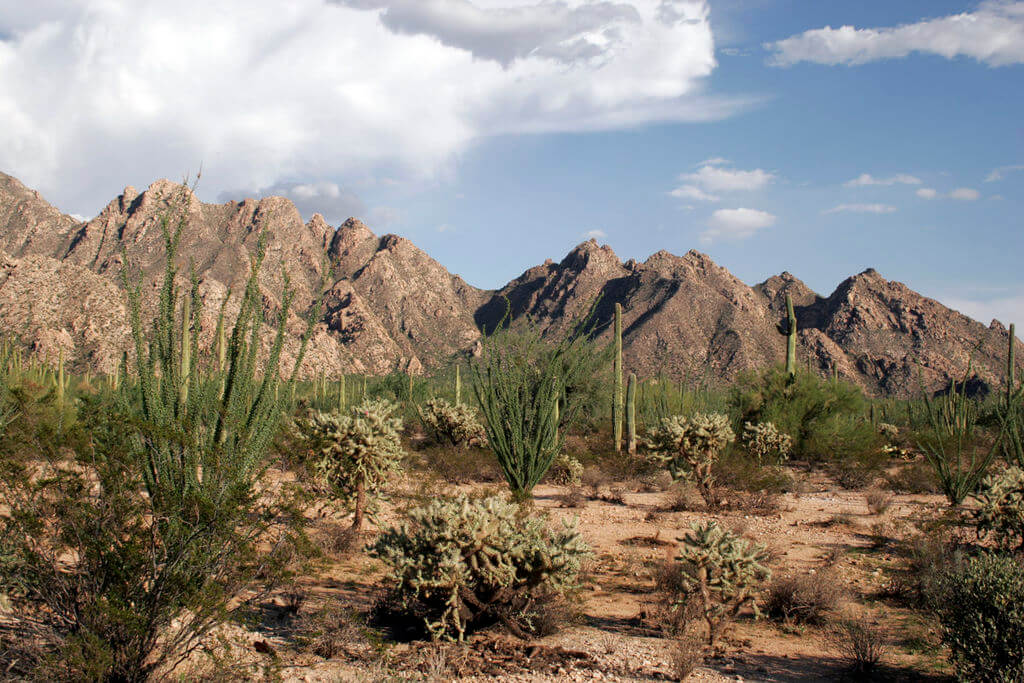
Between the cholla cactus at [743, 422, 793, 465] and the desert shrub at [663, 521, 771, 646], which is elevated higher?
the cholla cactus at [743, 422, 793, 465]

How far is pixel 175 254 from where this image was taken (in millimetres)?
4535

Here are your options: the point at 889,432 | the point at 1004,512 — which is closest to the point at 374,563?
the point at 1004,512

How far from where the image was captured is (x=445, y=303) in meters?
95.4

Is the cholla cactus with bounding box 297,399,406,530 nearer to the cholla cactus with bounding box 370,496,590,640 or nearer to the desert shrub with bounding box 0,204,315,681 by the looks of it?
the cholla cactus with bounding box 370,496,590,640

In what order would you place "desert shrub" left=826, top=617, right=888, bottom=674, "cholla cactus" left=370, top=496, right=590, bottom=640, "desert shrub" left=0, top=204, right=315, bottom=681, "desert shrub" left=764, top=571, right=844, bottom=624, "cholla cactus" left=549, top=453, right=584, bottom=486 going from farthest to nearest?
1. "cholla cactus" left=549, top=453, right=584, bottom=486
2. "desert shrub" left=764, top=571, right=844, bottom=624
3. "cholla cactus" left=370, top=496, right=590, bottom=640
4. "desert shrub" left=826, top=617, right=888, bottom=674
5. "desert shrub" left=0, top=204, right=315, bottom=681

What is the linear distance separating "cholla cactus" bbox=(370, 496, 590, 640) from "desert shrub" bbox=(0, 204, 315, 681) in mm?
1151

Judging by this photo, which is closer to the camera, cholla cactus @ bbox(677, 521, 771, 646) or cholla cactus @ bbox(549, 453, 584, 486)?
cholla cactus @ bbox(677, 521, 771, 646)

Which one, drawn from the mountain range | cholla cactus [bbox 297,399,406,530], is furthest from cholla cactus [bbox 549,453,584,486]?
the mountain range

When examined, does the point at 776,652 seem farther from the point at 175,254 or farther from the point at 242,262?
the point at 242,262

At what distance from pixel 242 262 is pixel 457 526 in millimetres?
74647

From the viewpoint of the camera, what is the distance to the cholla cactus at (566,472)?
13297mm

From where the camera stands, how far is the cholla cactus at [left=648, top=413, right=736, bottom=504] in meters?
11.2

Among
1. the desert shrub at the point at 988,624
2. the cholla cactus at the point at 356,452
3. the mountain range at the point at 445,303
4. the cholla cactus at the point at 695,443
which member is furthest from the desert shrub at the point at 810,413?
the mountain range at the point at 445,303

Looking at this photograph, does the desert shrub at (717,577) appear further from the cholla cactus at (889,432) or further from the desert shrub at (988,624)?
the cholla cactus at (889,432)
